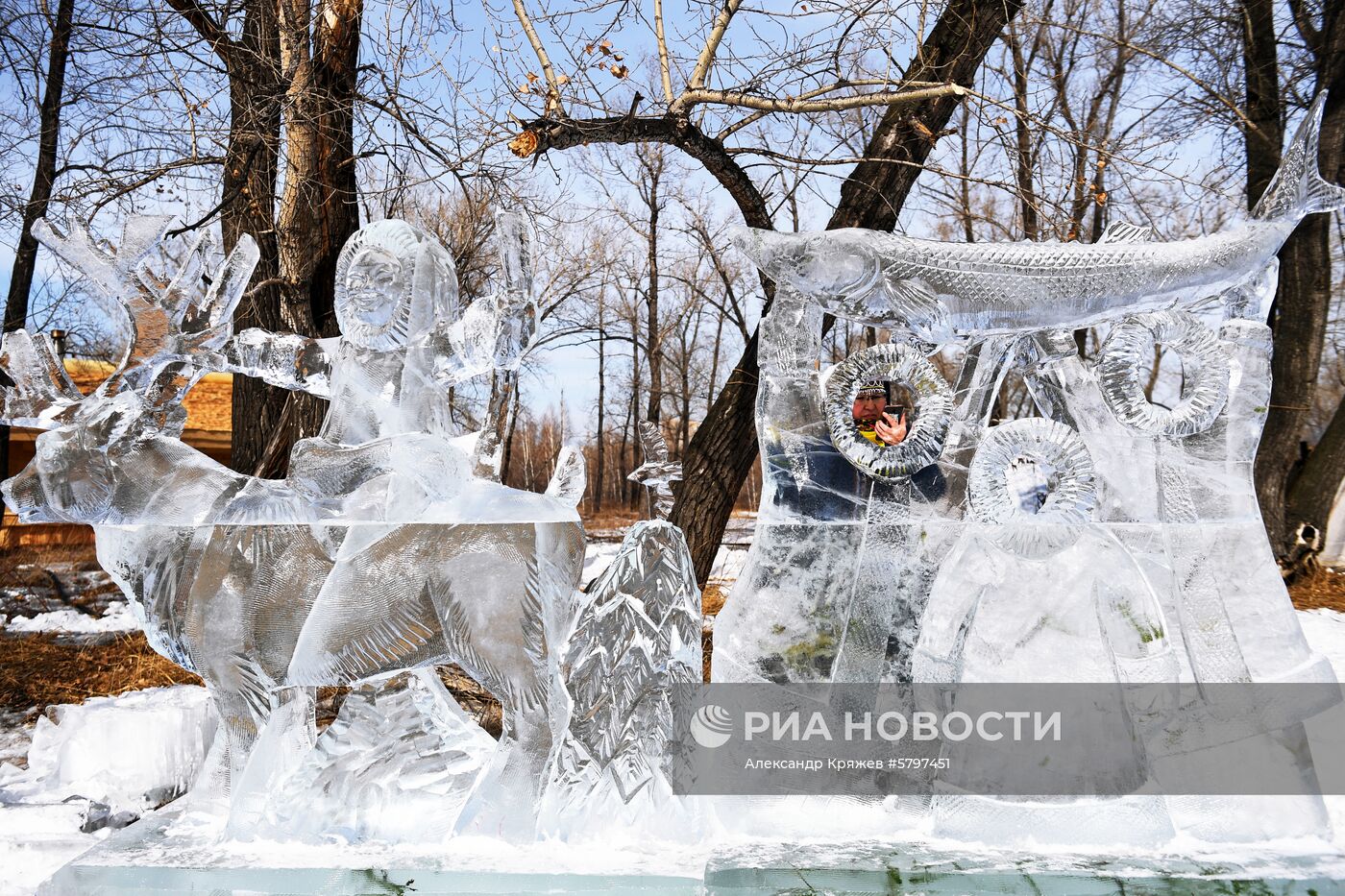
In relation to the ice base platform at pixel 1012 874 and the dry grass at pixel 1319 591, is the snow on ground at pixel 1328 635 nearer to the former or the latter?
the dry grass at pixel 1319 591

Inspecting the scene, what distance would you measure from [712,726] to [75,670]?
4812mm

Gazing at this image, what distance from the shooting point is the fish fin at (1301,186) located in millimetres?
2691

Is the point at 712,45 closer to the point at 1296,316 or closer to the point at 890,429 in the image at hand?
the point at 890,429

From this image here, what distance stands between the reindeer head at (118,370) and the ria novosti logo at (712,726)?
5.24 feet

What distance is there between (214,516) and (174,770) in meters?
1.41

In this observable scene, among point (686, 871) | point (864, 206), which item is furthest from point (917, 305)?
point (864, 206)

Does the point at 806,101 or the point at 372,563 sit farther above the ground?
the point at 806,101

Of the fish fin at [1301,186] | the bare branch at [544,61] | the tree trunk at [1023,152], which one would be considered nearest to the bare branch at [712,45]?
the bare branch at [544,61]

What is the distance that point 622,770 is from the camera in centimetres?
245

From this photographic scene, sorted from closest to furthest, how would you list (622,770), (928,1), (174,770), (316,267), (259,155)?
1. (622,770)
2. (174,770)
3. (928,1)
4. (316,267)
5. (259,155)

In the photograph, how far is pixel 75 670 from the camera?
18.8 feet

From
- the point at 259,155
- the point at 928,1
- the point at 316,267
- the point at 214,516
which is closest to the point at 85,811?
the point at 214,516

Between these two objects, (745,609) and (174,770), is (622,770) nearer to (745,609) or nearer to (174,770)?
(745,609)

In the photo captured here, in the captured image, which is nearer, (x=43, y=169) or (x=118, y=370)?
(x=118, y=370)
